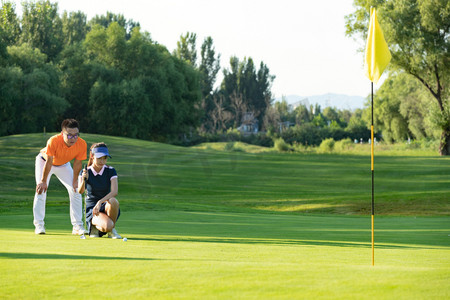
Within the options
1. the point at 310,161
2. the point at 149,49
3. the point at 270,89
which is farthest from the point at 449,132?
the point at 270,89

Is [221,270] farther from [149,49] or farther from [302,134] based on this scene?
[302,134]

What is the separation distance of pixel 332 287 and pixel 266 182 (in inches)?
1128

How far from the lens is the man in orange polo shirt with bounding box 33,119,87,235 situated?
10.1m

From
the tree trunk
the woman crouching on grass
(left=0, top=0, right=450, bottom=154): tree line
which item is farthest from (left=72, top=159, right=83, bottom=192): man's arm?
the tree trunk

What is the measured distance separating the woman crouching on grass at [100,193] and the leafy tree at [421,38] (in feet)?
112

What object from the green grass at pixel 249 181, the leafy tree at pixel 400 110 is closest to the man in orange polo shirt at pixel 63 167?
the green grass at pixel 249 181

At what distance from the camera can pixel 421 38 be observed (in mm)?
40500

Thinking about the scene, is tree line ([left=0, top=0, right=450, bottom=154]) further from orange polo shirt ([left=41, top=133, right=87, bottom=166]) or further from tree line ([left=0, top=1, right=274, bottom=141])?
orange polo shirt ([left=41, top=133, right=87, bottom=166])

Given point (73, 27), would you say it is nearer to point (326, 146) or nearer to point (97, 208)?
point (326, 146)

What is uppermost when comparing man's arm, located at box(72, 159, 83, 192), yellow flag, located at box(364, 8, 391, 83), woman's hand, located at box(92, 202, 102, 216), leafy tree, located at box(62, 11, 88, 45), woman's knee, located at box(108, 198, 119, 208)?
leafy tree, located at box(62, 11, 88, 45)

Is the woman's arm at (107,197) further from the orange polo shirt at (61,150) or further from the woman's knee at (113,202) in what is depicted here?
the orange polo shirt at (61,150)

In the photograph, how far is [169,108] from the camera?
61.8 meters

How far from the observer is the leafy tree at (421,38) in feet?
133

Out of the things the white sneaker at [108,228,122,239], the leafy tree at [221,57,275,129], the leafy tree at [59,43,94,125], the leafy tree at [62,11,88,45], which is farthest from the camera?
the leafy tree at [221,57,275,129]
